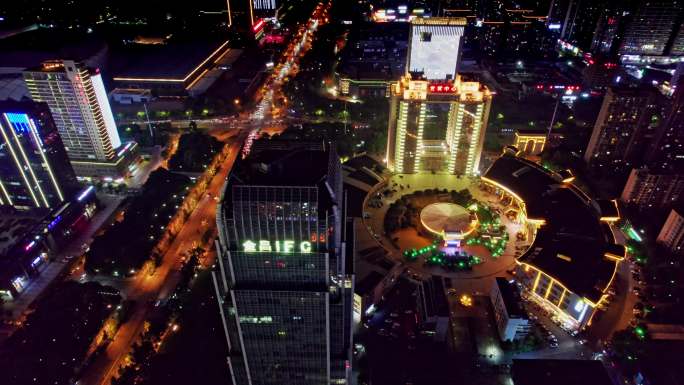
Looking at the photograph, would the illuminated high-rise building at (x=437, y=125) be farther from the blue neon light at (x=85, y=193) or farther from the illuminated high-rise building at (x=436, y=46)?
the blue neon light at (x=85, y=193)

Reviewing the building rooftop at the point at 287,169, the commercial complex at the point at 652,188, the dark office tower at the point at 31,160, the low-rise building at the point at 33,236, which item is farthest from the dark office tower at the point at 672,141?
the dark office tower at the point at 31,160

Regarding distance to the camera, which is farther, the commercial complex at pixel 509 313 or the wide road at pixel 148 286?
the commercial complex at pixel 509 313

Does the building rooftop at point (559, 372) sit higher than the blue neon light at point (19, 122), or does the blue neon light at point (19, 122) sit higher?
the blue neon light at point (19, 122)

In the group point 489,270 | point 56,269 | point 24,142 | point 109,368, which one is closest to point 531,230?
point 489,270

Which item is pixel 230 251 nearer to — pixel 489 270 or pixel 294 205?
pixel 294 205

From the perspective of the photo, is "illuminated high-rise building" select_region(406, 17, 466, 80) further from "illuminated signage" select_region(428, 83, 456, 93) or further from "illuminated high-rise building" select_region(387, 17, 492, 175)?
"illuminated signage" select_region(428, 83, 456, 93)

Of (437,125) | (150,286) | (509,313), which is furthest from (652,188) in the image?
(150,286)

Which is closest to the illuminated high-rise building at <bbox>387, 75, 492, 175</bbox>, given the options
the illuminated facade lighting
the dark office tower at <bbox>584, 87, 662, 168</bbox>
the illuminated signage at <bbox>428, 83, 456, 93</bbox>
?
the illuminated signage at <bbox>428, 83, 456, 93</bbox>

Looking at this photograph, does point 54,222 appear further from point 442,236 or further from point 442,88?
point 442,88
